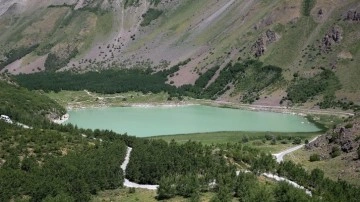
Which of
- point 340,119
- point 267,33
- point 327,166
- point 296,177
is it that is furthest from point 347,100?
point 296,177

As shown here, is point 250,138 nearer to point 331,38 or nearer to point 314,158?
point 314,158

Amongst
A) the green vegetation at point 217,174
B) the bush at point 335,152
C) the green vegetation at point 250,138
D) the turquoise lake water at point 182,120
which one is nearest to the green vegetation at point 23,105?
the turquoise lake water at point 182,120

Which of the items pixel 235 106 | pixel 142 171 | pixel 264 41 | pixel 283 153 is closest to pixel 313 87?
pixel 235 106

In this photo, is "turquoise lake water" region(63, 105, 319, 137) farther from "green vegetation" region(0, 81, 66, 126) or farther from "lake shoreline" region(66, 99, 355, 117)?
"green vegetation" region(0, 81, 66, 126)

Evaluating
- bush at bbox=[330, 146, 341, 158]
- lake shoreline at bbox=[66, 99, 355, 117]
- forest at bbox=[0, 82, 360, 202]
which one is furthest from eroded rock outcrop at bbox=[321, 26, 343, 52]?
forest at bbox=[0, 82, 360, 202]

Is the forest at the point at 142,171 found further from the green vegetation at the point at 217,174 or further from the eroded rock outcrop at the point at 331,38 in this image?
the eroded rock outcrop at the point at 331,38
